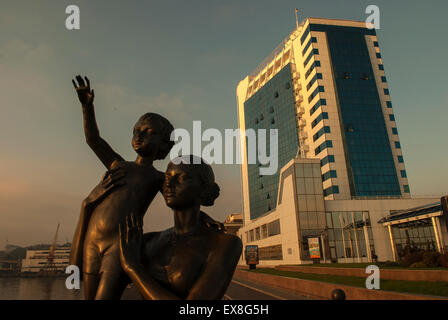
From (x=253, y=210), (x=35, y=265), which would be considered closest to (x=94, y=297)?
(x=253, y=210)

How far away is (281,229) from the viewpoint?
41.7 m

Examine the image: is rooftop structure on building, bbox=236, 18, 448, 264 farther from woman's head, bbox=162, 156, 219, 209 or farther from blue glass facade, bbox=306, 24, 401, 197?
woman's head, bbox=162, 156, 219, 209

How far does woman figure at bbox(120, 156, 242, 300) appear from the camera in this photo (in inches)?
64.1

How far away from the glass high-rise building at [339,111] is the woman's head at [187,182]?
49.4 meters

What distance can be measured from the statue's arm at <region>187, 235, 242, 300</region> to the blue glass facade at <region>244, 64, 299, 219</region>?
59.8m

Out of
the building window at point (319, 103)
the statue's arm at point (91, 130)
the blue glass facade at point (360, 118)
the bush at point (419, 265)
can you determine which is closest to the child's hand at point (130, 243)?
the statue's arm at point (91, 130)

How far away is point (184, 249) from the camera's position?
1808 mm

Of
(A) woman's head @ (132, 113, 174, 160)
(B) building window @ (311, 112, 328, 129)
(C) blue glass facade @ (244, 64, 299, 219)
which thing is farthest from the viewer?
(C) blue glass facade @ (244, 64, 299, 219)

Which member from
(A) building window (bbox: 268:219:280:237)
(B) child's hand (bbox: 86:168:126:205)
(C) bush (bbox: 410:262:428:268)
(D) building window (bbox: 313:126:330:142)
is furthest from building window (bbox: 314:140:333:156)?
(B) child's hand (bbox: 86:168:126:205)

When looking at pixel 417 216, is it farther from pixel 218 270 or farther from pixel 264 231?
pixel 218 270

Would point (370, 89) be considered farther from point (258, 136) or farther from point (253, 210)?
point (253, 210)

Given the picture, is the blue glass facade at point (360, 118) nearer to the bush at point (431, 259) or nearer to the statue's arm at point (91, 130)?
the bush at point (431, 259)

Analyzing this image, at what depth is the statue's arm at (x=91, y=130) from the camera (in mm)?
2264

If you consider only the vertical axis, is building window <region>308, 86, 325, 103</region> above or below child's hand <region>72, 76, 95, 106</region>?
above
